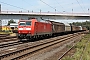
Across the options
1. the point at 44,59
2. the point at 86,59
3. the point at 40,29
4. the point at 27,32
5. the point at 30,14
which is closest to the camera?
the point at 86,59

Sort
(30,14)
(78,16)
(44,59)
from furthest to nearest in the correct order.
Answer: (78,16) < (30,14) < (44,59)

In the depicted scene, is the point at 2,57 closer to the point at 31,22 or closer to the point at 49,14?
the point at 31,22

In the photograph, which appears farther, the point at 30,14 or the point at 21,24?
the point at 30,14

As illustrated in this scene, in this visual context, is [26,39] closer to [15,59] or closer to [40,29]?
[40,29]

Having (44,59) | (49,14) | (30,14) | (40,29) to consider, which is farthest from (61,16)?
(44,59)

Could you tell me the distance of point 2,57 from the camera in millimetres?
13133

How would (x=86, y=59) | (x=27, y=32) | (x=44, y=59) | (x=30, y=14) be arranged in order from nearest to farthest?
(x=86, y=59), (x=44, y=59), (x=27, y=32), (x=30, y=14)

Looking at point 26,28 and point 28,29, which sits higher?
point 26,28

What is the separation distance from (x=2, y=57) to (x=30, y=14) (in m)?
49.5

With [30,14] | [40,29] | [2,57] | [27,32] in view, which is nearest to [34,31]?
[27,32]

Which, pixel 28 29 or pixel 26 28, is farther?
pixel 26 28

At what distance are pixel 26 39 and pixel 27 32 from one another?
1.06 meters

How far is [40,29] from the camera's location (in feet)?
96.6

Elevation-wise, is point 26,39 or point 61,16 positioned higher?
point 61,16
